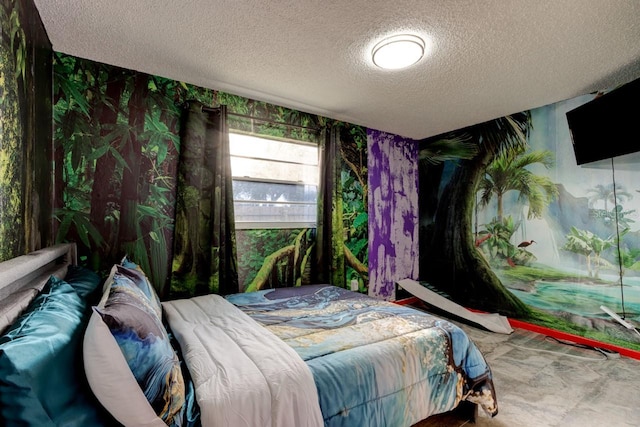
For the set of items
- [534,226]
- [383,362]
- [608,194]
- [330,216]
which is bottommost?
[383,362]

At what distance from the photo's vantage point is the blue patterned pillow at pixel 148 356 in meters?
1.00

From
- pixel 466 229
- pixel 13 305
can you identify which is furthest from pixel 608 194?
pixel 13 305

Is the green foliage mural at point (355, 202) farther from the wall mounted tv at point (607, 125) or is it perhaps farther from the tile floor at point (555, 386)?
the wall mounted tv at point (607, 125)

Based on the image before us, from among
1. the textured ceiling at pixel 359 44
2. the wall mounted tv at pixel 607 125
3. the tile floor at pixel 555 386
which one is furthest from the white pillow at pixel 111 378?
A: the wall mounted tv at pixel 607 125

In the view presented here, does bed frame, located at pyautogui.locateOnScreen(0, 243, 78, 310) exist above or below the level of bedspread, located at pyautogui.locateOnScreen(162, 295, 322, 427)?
above

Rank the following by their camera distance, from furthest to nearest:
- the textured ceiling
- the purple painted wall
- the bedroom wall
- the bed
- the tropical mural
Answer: the purple painted wall → the tropical mural → the textured ceiling → the bedroom wall → the bed

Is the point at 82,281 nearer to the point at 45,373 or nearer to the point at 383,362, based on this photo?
the point at 45,373

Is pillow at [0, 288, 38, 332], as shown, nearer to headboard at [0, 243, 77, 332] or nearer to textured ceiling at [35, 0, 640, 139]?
headboard at [0, 243, 77, 332]

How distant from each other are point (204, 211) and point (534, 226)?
3520mm

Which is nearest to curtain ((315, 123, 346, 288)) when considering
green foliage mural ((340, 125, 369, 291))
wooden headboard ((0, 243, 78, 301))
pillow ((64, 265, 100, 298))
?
green foliage mural ((340, 125, 369, 291))

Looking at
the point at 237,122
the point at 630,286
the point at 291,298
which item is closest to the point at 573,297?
the point at 630,286

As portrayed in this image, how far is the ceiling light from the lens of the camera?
6.74 ft

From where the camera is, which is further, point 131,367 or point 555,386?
point 555,386

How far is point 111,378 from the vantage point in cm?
92
